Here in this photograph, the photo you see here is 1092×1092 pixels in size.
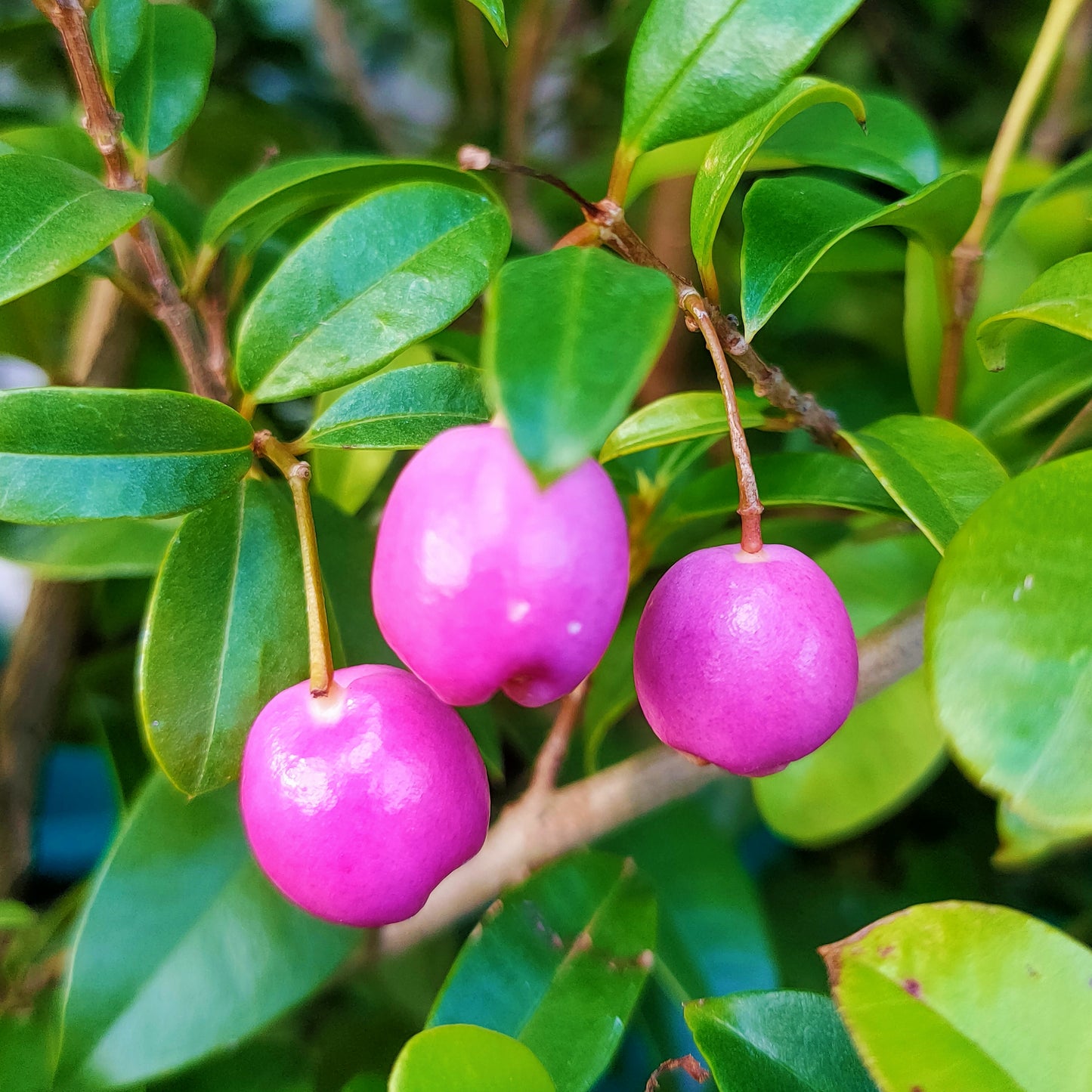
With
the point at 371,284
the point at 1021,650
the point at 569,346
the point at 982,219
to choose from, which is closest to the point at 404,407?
the point at 371,284

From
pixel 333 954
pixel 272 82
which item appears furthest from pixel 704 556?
pixel 272 82

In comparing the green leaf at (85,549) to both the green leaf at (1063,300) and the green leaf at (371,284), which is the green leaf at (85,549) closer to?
the green leaf at (371,284)

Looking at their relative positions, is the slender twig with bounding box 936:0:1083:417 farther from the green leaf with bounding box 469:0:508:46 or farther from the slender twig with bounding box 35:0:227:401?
the slender twig with bounding box 35:0:227:401

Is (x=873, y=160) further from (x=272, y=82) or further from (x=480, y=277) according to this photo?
(x=272, y=82)

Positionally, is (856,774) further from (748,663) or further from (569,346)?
(569,346)

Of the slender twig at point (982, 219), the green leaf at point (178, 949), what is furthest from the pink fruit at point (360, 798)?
the slender twig at point (982, 219)

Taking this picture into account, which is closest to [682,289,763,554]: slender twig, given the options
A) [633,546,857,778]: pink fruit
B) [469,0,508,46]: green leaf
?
[633,546,857,778]: pink fruit
